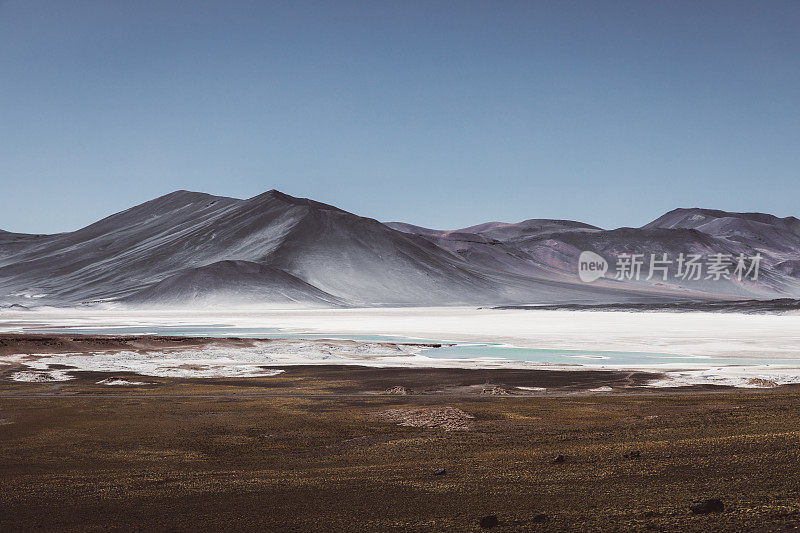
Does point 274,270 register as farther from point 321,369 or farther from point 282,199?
point 321,369

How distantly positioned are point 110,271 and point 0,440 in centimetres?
16431

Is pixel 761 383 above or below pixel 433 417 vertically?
above

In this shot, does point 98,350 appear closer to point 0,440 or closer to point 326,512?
point 0,440

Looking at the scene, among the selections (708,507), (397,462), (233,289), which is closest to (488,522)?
(708,507)

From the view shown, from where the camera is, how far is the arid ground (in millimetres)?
5191

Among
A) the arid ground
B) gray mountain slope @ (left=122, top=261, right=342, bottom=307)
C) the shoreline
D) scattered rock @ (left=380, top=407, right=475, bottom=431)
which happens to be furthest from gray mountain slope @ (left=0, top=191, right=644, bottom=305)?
scattered rock @ (left=380, top=407, right=475, bottom=431)

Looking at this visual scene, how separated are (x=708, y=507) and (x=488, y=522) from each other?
142 centimetres

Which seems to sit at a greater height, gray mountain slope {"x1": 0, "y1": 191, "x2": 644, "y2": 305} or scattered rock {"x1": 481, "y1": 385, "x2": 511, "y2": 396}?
gray mountain slope {"x1": 0, "y1": 191, "x2": 644, "y2": 305}

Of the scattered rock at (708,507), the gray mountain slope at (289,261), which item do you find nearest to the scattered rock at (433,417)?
the scattered rock at (708,507)

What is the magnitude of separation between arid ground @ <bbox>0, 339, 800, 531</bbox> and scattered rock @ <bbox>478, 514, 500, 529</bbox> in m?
0.06

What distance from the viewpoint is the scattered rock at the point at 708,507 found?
4918 millimetres

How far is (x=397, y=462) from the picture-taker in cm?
721

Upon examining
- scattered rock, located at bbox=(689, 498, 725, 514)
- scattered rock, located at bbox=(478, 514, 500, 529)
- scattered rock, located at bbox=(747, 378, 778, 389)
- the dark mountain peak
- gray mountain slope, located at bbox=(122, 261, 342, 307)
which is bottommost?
scattered rock, located at bbox=(478, 514, 500, 529)

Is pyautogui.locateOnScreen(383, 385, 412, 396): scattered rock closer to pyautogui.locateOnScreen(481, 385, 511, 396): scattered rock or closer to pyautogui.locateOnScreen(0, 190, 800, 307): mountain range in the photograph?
pyautogui.locateOnScreen(481, 385, 511, 396): scattered rock
